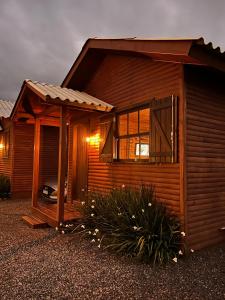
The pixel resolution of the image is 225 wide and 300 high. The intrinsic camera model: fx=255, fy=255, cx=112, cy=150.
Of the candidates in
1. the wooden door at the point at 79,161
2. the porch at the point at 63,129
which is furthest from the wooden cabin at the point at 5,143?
the wooden door at the point at 79,161

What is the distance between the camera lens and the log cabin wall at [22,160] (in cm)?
1149

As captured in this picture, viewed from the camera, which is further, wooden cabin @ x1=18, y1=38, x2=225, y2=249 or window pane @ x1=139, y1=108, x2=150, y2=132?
window pane @ x1=139, y1=108, x2=150, y2=132

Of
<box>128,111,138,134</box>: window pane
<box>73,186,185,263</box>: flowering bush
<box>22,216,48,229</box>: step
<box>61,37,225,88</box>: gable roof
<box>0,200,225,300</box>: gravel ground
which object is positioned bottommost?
<box>0,200,225,300</box>: gravel ground

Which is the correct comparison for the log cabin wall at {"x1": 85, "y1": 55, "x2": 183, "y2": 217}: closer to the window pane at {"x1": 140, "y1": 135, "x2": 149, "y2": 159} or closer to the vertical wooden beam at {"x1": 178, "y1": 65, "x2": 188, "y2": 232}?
the vertical wooden beam at {"x1": 178, "y1": 65, "x2": 188, "y2": 232}

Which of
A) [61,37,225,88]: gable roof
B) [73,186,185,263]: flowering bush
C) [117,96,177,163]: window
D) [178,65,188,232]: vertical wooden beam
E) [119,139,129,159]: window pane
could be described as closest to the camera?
[61,37,225,88]: gable roof

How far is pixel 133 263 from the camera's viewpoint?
14.3ft

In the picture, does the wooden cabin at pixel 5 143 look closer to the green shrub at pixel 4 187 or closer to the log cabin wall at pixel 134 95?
the green shrub at pixel 4 187

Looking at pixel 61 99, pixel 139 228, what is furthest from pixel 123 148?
pixel 139 228

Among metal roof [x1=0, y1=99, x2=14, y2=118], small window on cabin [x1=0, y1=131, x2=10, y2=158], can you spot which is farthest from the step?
metal roof [x1=0, y1=99, x2=14, y2=118]

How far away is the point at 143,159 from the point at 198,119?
1.48m

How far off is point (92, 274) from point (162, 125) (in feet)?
10.1

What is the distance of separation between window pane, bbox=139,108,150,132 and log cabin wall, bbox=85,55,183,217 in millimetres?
294

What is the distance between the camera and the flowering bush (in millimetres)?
4496

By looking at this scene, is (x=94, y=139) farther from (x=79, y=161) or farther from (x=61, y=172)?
(x=61, y=172)
